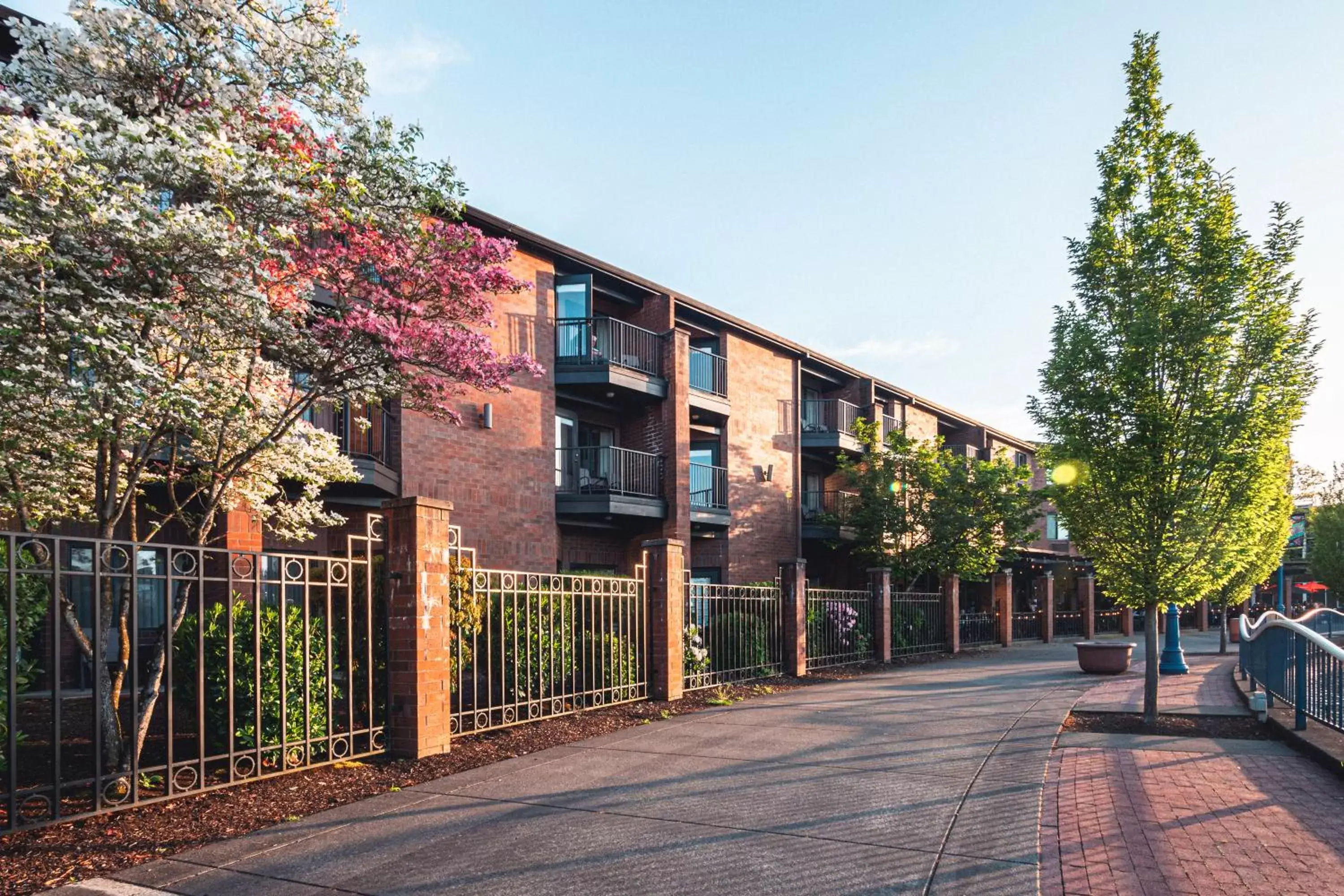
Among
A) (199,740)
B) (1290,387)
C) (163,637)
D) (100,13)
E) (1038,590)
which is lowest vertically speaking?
(1038,590)

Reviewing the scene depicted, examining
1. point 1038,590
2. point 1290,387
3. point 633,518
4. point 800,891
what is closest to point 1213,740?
point 1290,387

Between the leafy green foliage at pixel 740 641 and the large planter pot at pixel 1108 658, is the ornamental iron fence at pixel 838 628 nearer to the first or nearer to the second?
the leafy green foliage at pixel 740 641

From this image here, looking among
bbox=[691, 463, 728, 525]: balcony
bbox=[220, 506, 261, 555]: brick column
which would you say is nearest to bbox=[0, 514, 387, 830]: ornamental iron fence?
bbox=[220, 506, 261, 555]: brick column

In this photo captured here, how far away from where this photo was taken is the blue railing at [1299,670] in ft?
26.9

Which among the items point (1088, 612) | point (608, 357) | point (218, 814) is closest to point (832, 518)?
point (608, 357)

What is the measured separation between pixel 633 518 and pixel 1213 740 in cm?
1342

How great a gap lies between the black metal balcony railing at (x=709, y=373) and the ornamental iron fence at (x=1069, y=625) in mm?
16454

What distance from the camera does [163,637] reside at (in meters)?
6.90

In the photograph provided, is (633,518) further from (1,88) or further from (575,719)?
(1,88)

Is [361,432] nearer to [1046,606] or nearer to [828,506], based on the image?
[828,506]

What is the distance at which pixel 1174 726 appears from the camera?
32.6ft

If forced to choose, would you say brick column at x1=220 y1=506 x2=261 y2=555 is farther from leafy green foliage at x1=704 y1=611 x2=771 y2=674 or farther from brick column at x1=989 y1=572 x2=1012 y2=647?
brick column at x1=989 y1=572 x2=1012 y2=647

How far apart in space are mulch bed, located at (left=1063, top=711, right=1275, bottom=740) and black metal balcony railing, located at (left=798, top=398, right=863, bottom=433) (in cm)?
1624

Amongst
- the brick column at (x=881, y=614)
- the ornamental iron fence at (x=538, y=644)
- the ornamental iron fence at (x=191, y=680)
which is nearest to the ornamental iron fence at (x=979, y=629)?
the brick column at (x=881, y=614)
